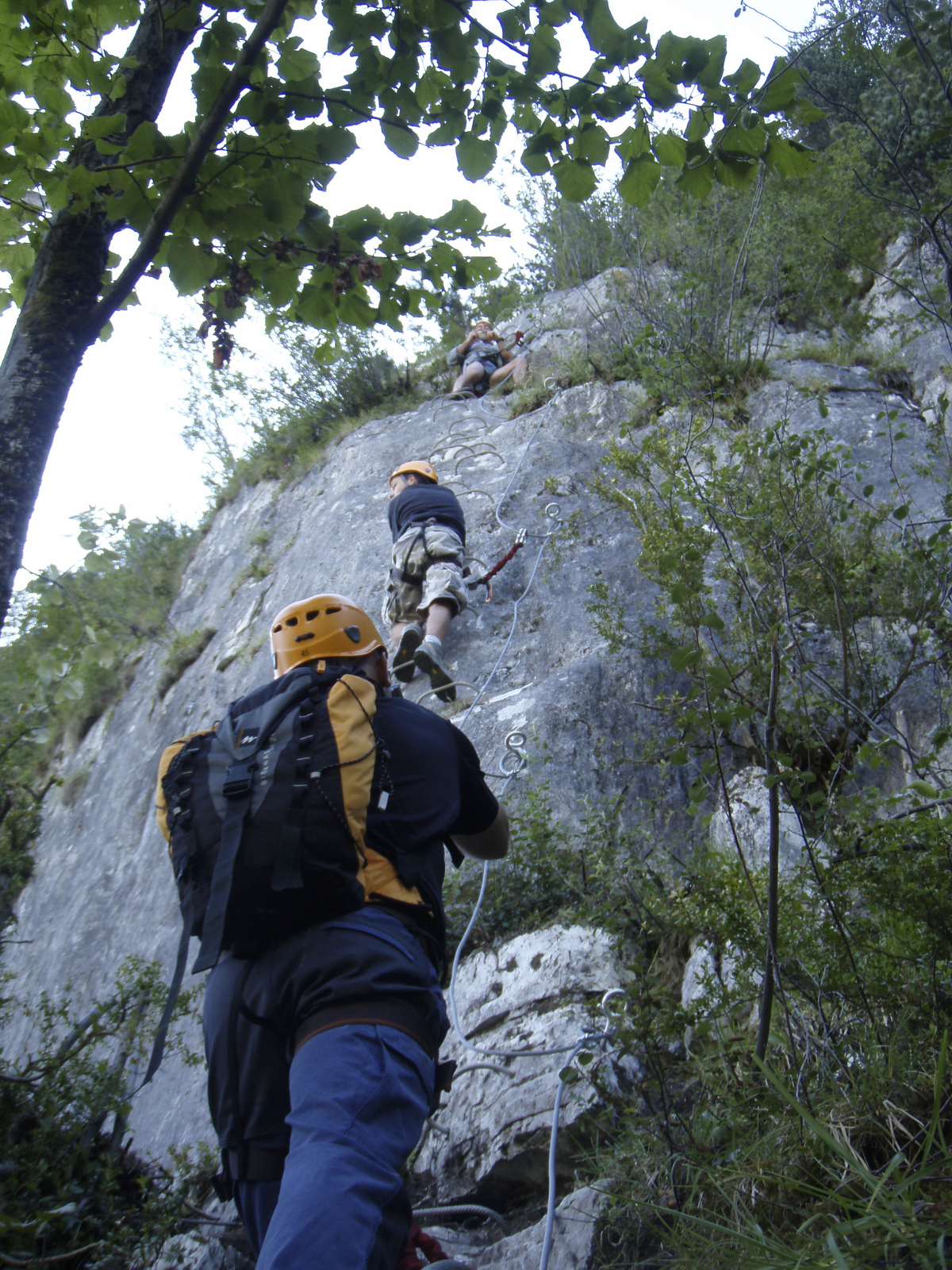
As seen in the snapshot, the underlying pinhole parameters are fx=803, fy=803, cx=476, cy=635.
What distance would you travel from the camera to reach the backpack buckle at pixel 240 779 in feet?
6.34

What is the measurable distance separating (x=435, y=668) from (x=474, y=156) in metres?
Result: 3.44

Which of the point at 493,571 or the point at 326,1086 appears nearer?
the point at 326,1086

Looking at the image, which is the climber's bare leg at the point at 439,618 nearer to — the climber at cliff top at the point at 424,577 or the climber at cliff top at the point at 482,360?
the climber at cliff top at the point at 424,577

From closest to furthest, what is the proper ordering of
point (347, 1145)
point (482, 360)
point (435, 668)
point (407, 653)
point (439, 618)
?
point (347, 1145)
point (435, 668)
point (439, 618)
point (407, 653)
point (482, 360)

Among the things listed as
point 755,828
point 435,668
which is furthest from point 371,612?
point 755,828

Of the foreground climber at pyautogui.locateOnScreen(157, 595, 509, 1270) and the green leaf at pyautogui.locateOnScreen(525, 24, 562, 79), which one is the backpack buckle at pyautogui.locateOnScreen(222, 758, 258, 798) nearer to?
the foreground climber at pyautogui.locateOnScreen(157, 595, 509, 1270)

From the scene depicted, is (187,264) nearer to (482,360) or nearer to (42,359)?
(42,359)

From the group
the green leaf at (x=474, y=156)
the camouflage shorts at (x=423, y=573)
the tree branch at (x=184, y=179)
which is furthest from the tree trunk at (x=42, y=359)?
the camouflage shorts at (x=423, y=573)

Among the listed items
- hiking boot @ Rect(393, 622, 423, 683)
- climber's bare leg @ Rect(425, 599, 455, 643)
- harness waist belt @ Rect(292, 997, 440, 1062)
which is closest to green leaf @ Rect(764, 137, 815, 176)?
harness waist belt @ Rect(292, 997, 440, 1062)

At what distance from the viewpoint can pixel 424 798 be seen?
2.17 meters

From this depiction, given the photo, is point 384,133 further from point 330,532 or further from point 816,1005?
point 330,532

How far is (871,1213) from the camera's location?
128 centimetres

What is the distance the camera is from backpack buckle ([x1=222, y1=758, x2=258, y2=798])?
1.93m

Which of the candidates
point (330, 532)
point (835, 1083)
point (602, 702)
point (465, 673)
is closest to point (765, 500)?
point (602, 702)
